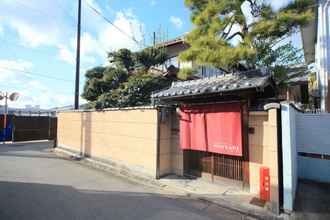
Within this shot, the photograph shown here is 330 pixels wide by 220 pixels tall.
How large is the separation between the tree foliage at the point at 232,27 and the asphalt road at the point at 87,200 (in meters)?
3.71

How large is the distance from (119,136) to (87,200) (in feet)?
11.9

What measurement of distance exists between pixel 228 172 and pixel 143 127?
121 inches

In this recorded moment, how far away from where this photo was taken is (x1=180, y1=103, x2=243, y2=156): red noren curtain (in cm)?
586

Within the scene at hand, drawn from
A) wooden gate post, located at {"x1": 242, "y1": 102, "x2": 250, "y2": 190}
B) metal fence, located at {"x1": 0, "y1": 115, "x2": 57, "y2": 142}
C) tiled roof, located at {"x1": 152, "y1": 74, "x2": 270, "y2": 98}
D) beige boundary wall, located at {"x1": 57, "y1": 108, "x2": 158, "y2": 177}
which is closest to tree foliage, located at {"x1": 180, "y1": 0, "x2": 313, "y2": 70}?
tiled roof, located at {"x1": 152, "y1": 74, "x2": 270, "y2": 98}

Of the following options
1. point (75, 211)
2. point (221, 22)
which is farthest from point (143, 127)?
point (221, 22)

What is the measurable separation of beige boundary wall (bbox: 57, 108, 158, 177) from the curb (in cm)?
23

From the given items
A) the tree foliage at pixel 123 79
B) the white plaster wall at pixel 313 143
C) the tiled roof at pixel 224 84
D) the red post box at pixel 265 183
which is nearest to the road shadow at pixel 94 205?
the red post box at pixel 265 183

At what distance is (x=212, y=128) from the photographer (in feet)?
20.8

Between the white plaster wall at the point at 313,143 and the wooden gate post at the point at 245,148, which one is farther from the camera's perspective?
the white plaster wall at the point at 313,143

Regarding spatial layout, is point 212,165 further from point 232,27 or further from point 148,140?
point 232,27

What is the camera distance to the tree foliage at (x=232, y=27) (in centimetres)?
607

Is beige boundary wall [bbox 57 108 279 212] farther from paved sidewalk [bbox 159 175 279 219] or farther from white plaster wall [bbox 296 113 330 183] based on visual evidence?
white plaster wall [bbox 296 113 330 183]

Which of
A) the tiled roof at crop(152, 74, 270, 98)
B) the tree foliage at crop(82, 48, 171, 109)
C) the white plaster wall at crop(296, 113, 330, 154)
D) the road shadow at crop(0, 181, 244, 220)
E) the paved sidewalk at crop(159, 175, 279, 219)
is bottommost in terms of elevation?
the road shadow at crop(0, 181, 244, 220)

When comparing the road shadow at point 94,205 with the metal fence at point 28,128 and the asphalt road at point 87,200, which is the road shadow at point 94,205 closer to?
the asphalt road at point 87,200
